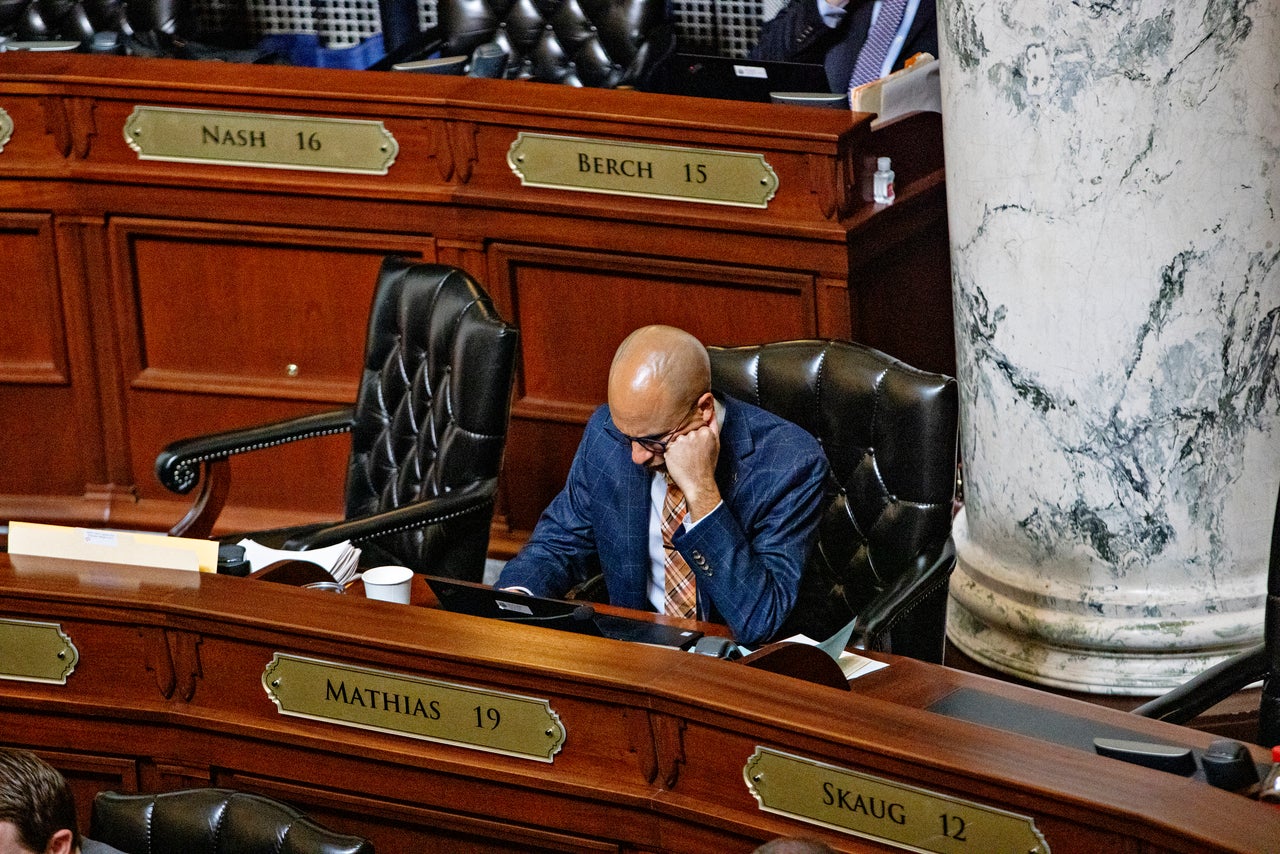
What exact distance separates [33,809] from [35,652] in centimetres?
62

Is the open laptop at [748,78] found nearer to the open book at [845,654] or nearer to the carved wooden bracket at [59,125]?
the carved wooden bracket at [59,125]

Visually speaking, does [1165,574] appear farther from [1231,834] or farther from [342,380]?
[342,380]

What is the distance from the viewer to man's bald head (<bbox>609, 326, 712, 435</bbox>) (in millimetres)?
2844

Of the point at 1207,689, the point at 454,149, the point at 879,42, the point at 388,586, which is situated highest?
the point at 879,42

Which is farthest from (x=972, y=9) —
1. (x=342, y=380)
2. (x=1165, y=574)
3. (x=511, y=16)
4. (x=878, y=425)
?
(x=511, y=16)

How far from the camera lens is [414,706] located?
2.49 metres

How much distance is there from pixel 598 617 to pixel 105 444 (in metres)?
2.47

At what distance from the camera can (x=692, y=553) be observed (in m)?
2.85

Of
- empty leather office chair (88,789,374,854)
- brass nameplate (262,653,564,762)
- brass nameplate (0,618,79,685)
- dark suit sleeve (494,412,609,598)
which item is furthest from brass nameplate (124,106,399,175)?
empty leather office chair (88,789,374,854)

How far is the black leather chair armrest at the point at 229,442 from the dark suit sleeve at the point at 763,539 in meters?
1.09

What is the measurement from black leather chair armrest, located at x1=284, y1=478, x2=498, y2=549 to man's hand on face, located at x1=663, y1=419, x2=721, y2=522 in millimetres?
624

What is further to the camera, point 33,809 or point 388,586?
point 388,586

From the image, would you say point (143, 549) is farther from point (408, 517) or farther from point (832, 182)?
point (832, 182)

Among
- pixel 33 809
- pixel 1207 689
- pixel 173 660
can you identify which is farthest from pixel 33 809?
pixel 1207 689
